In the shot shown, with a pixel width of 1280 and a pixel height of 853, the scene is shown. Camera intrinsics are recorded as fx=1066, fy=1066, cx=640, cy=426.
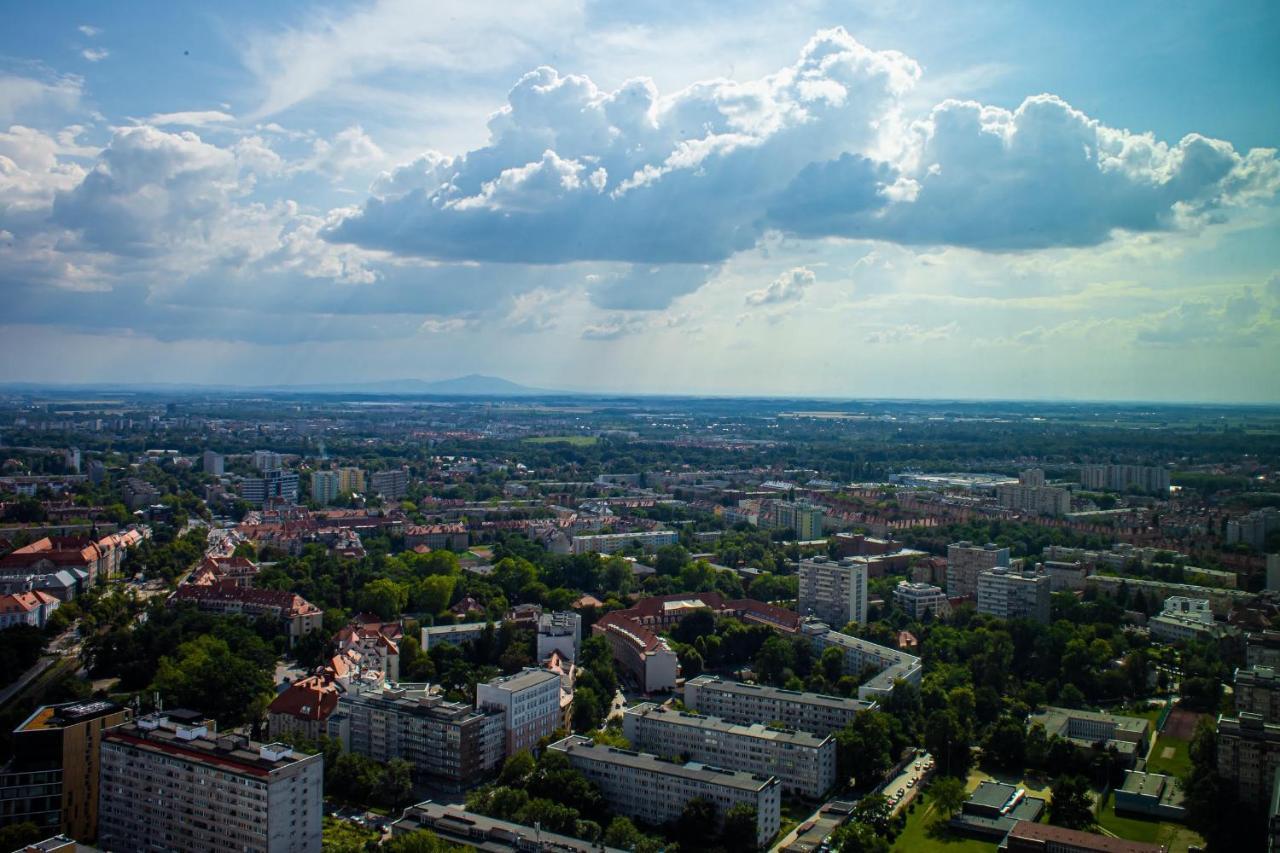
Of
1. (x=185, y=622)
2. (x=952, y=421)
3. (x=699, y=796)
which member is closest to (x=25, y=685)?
(x=185, y=622)

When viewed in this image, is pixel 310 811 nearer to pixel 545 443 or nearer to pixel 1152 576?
pixel 1152 576

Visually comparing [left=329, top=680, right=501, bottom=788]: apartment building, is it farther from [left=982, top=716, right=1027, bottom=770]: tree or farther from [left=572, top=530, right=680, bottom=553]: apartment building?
[left=572, top=530, right=680, bottom=553]: apartment building

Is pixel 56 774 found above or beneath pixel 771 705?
above

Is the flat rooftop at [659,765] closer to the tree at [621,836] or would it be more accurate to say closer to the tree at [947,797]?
the tree at [621,836]

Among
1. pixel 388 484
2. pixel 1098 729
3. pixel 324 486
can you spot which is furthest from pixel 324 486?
pixel 1098 729

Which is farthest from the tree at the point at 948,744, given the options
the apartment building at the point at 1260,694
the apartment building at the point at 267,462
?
the apartment building at the point at 267,462

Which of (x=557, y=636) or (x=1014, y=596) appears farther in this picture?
(x=1014, y=596)

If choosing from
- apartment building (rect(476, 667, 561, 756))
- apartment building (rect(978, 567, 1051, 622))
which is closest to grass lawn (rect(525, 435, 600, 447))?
apartment building (rect(978, 567, 1051, 622))

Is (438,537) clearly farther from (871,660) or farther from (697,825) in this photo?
(697,825)
